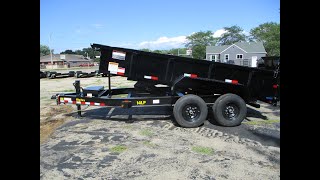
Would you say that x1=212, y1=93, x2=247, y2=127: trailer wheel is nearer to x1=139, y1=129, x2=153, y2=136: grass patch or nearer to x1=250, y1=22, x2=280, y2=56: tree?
x1=139, y1=129, x2=153, y2=136: grass patch

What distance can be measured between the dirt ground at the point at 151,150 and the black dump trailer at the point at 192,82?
52 cm

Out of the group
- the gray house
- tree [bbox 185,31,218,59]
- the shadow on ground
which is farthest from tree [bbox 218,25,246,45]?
the shadow on ground

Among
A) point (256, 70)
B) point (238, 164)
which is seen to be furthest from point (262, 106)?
point (238, 164)

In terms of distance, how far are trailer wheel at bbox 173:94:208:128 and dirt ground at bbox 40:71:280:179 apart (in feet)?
0.60

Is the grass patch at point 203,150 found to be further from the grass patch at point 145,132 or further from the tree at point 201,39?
the tree at point 201,39

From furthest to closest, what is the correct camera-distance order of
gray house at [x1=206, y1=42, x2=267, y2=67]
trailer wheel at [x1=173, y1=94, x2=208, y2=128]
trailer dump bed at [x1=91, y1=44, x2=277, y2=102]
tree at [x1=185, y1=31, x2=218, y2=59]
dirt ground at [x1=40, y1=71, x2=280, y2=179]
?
tree at [x1=185, y1=31, x2=218, y2=59], gray house at [x1=206, y1=42, x2=267, y2=67], trailer dump bed at [x1=91, y1=44, x2=277, y2=102], trailer wheel at [x1=173, y1=94, x2=208, y2=128], dirt ground at [x1=40, y1=71, x2=280, y2=179]

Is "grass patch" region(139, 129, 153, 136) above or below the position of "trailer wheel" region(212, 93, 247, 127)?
below

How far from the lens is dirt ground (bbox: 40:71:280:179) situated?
4316 mm
